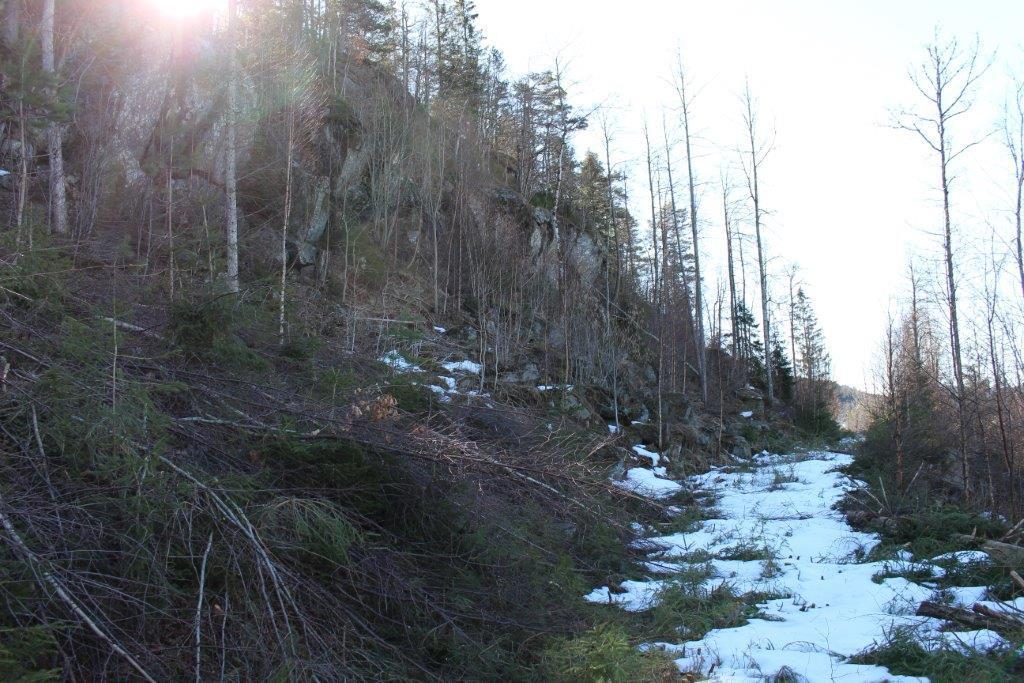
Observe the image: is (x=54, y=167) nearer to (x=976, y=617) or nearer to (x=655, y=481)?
(x=976, y=617)

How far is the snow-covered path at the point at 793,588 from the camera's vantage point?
459 centimetres

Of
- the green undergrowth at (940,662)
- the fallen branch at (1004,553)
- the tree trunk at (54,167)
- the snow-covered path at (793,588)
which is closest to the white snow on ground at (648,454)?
the snow-covered path at (793,588)

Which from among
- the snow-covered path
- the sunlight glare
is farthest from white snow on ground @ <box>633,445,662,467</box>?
the sunlight glare

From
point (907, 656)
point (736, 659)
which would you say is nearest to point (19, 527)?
point (736, 659)

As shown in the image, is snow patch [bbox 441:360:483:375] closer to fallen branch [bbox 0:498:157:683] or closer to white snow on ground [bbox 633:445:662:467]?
white snow on ground [bbox 633:445:662:467]

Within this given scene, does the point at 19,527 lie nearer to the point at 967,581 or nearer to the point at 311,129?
the point at 967,581

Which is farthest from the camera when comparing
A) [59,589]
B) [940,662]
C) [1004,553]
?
[1004,553]

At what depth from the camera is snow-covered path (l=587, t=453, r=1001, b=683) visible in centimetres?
459

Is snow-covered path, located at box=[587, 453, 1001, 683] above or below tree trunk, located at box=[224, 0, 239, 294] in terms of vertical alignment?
below

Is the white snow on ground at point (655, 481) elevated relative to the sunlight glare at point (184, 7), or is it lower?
lower

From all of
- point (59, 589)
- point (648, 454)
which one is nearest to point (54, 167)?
point (59, 589)

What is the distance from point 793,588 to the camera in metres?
6.61

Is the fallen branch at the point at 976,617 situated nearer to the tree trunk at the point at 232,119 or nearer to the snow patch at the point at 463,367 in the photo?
the snow patch at the point at 463,367

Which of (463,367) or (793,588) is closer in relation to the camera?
(793,588)
